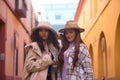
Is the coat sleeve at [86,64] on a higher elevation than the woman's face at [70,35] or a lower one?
lower

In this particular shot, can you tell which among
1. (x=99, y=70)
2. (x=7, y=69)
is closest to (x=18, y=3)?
(x=7, y=69)

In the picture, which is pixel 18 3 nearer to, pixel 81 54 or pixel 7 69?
pixel 7 69

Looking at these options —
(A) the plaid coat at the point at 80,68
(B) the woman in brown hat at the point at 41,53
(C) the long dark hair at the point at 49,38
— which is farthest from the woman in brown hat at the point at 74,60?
(C) the long dark hair at the point at 49,38

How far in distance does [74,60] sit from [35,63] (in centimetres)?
63

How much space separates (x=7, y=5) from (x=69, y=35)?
29.2 feet

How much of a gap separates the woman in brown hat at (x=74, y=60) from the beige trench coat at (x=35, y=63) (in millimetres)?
222

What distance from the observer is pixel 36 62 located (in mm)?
5809

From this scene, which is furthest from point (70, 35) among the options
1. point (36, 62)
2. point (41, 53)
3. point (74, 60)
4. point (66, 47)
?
point (36, 62)

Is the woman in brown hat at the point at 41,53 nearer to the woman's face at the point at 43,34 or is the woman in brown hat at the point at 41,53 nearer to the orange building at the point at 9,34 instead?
the woman's face at the point at 43,34

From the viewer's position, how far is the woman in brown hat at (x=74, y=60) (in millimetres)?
5555

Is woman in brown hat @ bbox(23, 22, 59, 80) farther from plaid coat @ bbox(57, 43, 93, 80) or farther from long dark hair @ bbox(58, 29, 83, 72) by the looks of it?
plaid coat @ bbox(57, 43, 93, 80)

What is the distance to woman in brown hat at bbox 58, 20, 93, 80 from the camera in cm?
555

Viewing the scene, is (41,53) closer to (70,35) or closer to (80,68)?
(70,35)

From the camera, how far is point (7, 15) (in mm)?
14422
